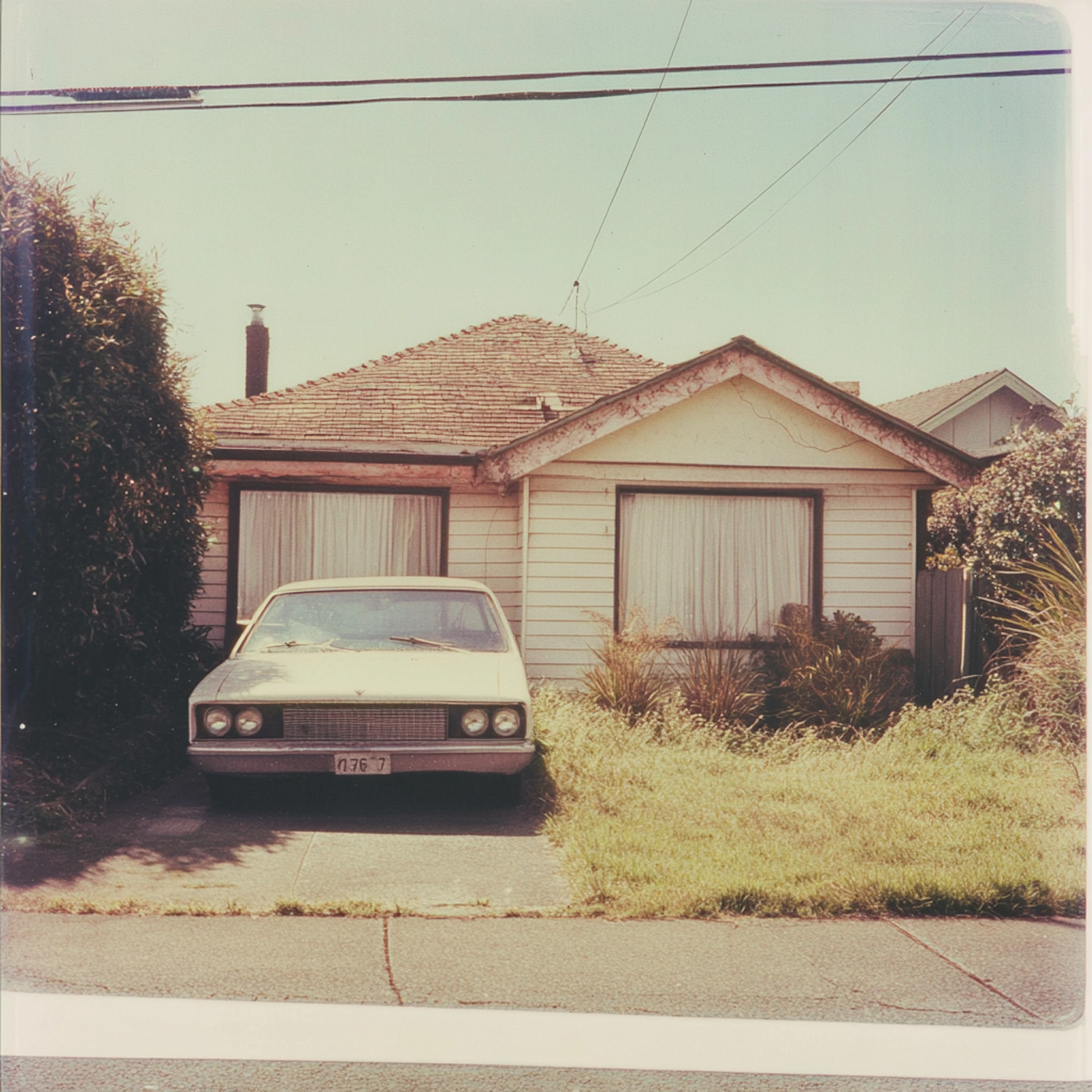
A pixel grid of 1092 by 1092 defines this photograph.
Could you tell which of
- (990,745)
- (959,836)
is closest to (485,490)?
(990,745)

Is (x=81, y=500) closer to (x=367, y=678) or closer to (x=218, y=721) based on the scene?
(x=218, y=721)

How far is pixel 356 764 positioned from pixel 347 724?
0.73 feet

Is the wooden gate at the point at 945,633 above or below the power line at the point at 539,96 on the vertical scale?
below

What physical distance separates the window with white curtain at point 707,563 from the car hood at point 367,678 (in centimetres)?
358

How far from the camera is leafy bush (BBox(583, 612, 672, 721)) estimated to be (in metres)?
8.50

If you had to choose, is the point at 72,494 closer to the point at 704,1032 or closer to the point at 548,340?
the point at 704,1032

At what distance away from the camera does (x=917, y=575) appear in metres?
9.92

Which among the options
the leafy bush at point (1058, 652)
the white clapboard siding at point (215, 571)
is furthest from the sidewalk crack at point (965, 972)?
the white clapboard siding at point (215, 571)

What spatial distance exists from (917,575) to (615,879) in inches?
252

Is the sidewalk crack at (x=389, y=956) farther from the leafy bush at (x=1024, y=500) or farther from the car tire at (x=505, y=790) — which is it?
the leafy bush at (x=1024, y=500)

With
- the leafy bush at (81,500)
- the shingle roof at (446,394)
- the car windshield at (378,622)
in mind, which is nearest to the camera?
the leafy bush at (81,500)

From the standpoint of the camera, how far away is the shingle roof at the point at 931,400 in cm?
659

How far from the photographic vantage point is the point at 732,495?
9.72 meters

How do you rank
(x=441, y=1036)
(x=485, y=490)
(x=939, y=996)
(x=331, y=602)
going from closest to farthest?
(x=441, y=1036) → (x=939, y=996) → (x=331, y=602) → (x=485, y=490)
